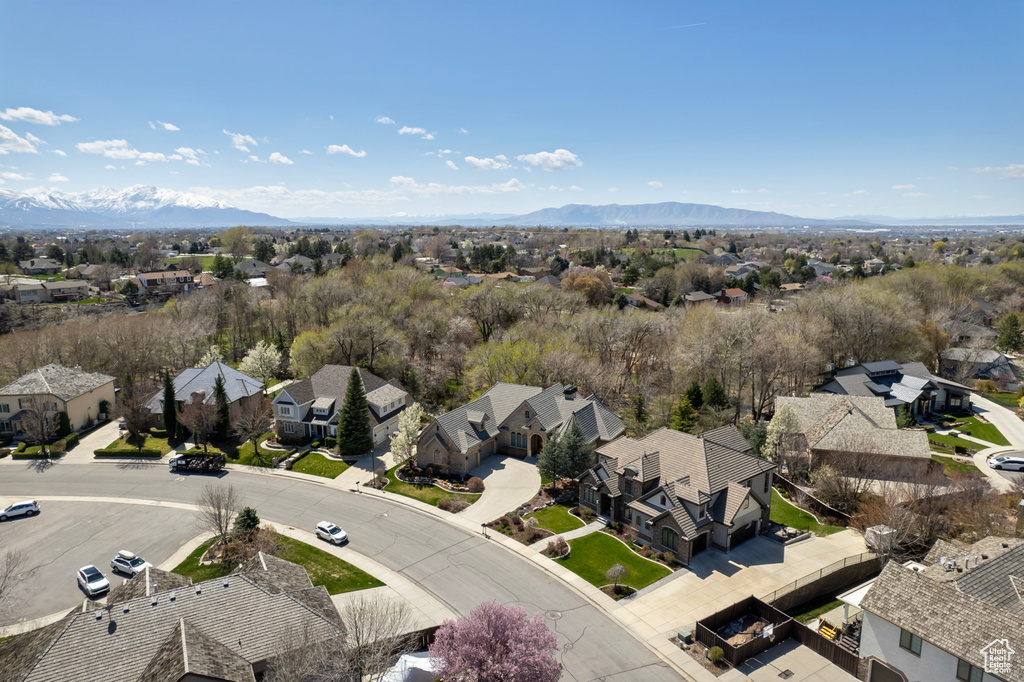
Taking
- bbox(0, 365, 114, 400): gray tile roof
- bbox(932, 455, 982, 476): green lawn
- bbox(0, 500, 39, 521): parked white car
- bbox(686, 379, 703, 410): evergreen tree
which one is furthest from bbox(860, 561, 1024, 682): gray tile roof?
bbox(0, 365, 114, 400): gray tile roof

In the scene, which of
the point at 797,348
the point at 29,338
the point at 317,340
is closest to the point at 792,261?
the point at 797,348

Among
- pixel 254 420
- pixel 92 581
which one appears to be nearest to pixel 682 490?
pixel 92 581

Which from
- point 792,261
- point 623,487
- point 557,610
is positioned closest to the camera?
point 557,610

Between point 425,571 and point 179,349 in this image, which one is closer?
point 425,571

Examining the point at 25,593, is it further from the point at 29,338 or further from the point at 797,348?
the point at 797,348

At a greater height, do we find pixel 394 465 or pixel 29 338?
pixel 29 338

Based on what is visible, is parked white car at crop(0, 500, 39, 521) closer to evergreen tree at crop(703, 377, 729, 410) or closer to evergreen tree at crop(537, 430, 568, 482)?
evergreen tree at crop(537, 430, 568, 482)

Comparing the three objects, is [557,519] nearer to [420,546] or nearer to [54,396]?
[420,546]
